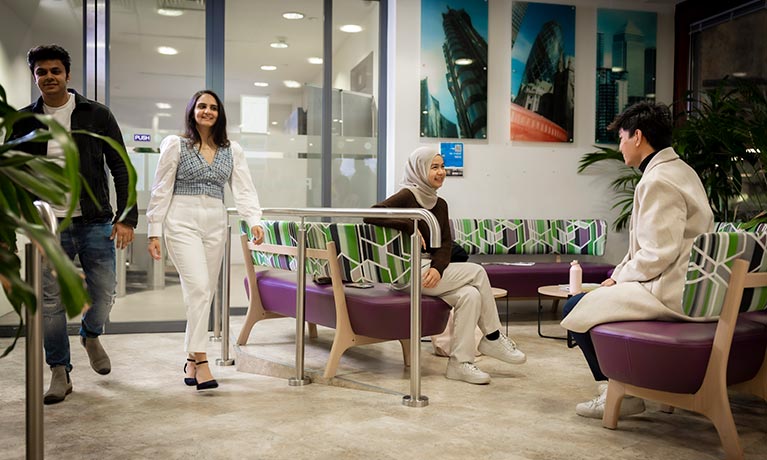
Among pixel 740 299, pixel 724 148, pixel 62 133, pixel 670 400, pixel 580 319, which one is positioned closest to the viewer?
pixel 62 133

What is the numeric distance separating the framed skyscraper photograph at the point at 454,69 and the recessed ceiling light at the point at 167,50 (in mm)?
2074

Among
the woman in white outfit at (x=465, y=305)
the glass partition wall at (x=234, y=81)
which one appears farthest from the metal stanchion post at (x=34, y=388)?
the glass partition wall at (x=234, y=81)

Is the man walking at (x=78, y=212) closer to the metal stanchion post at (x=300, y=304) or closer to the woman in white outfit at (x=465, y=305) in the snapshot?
the metal stanchion post at (x=300, y=304)

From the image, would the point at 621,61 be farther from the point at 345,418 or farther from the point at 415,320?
the point at 345,418

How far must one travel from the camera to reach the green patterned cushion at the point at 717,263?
8.29 feet

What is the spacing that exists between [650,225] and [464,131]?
3742 mm

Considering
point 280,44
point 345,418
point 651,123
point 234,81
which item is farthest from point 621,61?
point 345,418

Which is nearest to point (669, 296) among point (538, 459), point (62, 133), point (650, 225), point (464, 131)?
point (650, 225)

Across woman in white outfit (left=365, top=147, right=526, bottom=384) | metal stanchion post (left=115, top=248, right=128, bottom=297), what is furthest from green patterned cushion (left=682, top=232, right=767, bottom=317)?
metal stanchion post (left=115, top=248, right=128, bottom=297)

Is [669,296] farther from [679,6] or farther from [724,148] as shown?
[679,6]

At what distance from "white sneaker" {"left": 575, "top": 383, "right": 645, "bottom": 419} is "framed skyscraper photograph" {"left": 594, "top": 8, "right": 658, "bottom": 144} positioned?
4113 mm

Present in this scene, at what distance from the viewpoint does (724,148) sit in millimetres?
5680

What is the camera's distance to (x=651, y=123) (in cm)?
307

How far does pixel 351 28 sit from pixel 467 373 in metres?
3.67
